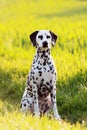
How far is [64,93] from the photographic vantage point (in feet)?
31.1

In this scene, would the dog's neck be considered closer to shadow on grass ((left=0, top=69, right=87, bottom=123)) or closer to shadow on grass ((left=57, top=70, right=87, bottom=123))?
shadow on grass ((left=0, top=69, right=87, bottom=123))

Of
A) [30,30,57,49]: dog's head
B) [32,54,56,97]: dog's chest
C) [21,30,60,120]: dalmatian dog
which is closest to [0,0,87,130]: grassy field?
[21,30,60,120]: dalmatian dog

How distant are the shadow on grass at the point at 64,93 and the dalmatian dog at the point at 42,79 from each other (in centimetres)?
58

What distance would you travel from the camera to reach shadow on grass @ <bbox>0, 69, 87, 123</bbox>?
347 inches

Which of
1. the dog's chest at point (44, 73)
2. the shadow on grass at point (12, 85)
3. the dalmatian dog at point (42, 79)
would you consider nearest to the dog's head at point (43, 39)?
the dalmatian dog at point (42, 79)

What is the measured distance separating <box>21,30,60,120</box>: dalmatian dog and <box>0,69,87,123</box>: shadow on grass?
0.58 m

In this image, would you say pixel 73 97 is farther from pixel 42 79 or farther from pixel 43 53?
pixel 43 53

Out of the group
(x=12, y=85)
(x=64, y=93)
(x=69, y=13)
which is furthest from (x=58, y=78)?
(x=69, y=13)

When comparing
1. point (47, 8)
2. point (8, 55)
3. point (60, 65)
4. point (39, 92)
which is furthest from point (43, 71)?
point (47, 8)

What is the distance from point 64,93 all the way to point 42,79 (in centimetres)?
203

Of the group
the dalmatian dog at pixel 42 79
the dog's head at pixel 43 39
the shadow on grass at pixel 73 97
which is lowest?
the shadow on grass at pixel 73 97

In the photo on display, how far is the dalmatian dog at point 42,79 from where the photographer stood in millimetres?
7438

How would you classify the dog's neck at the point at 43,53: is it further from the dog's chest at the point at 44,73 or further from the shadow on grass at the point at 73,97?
the shadow on grass at the point at 73,97

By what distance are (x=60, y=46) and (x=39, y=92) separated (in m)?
6.47
